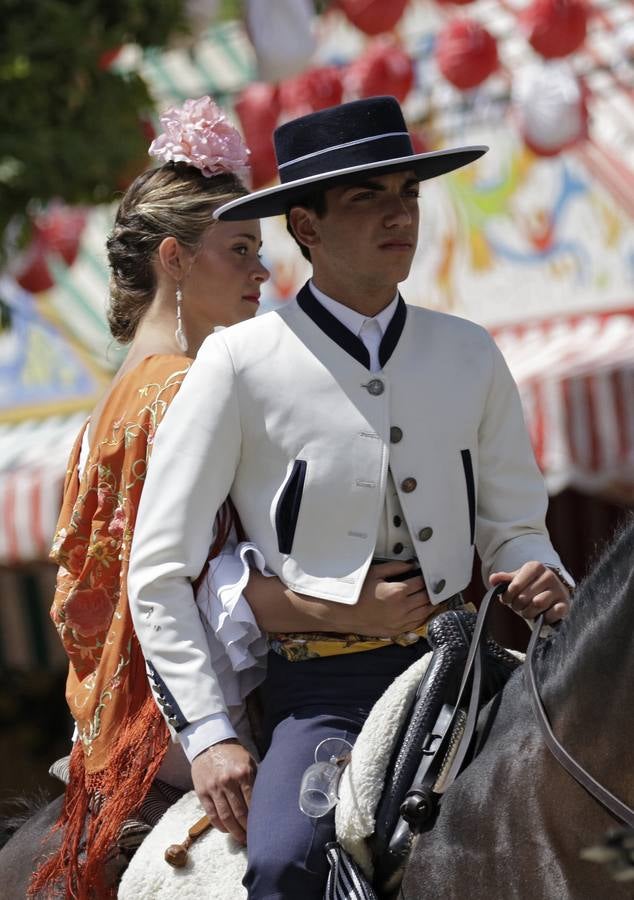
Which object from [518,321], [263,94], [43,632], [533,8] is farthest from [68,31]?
[43,632]

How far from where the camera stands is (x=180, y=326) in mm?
3383

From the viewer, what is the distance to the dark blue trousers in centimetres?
260

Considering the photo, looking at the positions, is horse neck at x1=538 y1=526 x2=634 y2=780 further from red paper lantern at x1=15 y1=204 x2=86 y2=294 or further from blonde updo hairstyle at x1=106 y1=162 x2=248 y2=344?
red paper lantern at x1=15 y1=204 x2=86 y2=294

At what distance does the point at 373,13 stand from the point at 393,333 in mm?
5086

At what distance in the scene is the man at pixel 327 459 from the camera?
277 cm

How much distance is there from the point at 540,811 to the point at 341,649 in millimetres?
604

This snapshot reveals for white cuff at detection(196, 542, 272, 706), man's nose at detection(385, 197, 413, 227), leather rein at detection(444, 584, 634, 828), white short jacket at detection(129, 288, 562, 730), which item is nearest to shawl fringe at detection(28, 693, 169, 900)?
white cuff at detection(196, 542, 272, 706)

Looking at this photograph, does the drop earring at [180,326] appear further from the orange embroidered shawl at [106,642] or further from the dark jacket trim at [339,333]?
the dark jacket trim at [339,333]

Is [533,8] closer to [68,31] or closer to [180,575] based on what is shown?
[68,31]

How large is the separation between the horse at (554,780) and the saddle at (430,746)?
0.10 ft

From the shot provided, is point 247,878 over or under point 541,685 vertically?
under

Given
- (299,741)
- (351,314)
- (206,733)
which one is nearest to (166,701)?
(206,733)

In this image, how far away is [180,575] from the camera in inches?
Answer: 109

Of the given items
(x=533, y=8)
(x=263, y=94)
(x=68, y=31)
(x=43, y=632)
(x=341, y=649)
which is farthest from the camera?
(x=43, y=632)
